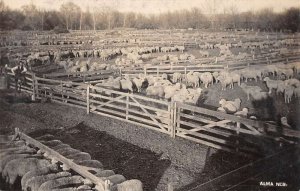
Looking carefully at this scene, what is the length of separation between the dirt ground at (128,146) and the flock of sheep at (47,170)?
691 mm

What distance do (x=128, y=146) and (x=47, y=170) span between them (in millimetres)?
1980

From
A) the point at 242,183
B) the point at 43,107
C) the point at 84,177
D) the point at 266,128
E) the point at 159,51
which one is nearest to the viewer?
the point at 84,177

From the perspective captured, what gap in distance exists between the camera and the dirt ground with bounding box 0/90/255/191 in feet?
16.8

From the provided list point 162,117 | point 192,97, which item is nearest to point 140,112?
point 162,117

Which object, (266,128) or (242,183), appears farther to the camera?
(266,128)

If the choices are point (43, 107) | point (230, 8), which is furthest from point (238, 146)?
point (43, 107)

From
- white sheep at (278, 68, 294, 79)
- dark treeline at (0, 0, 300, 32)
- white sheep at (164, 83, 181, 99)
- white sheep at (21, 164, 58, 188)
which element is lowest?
white sheep at (21, 164, 58, 188)

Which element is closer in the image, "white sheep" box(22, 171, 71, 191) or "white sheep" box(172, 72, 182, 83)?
"white sheep" box(22, 171, 71, 191)

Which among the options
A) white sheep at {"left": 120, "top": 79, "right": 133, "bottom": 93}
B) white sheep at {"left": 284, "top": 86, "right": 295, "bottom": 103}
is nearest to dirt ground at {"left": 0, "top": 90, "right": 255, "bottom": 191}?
white sheep at {"left": 120, "top": 79, "right": 133, "bottom": 93}

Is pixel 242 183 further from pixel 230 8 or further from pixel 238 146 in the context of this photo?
pixel 230 8

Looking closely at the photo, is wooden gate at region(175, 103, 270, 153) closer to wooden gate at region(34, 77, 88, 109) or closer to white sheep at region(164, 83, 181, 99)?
white sheep at region(164, 83, 181, 99)

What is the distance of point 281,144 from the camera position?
5.29 metres

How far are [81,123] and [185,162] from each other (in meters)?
2.95

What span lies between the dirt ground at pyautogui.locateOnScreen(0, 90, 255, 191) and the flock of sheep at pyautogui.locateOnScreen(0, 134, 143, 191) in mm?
691
